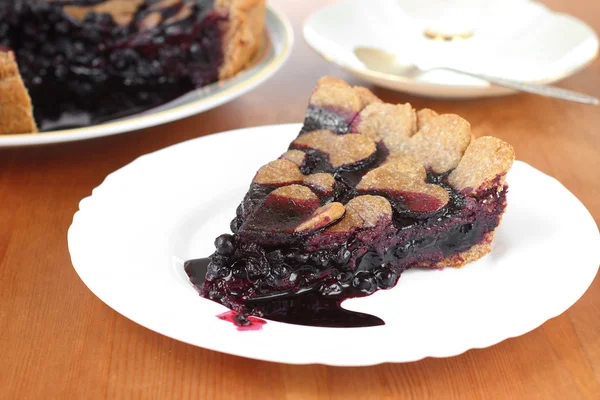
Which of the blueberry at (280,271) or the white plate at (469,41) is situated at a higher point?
the blueberry at (280,271)

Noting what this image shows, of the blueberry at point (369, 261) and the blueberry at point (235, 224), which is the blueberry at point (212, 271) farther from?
the blueberry at point (369, 261)

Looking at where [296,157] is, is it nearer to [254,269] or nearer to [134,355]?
[254,269]

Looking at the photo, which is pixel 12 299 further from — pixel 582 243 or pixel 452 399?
pixel 582 243

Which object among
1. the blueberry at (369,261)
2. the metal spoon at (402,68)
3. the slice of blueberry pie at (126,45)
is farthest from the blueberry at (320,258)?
the slice of blueberry pie at (126,45)

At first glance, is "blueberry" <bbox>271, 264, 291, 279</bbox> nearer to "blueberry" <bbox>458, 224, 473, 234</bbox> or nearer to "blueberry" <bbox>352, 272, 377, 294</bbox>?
"blueberry" <bbox>352, 272, 377, 294</bbox>

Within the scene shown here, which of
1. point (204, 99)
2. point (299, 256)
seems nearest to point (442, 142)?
point (299, 256)
